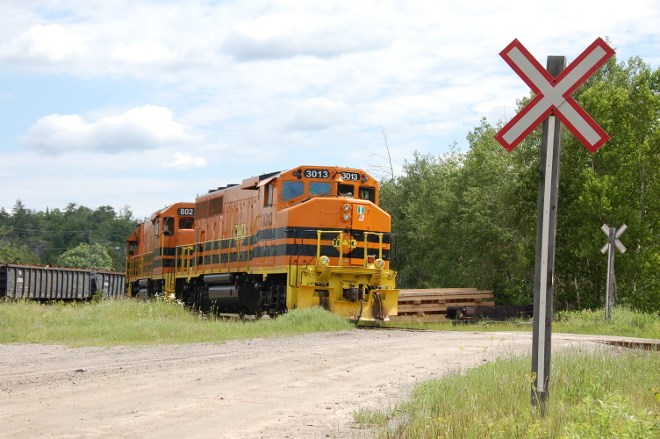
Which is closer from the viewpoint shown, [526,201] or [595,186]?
[595,186]

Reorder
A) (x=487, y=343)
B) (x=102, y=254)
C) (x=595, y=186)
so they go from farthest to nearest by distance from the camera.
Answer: (x=102, y=254)
(x=595, y=186)
(x=487, y=343)

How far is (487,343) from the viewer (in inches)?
711

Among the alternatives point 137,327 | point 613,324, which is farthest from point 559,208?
point 137,327

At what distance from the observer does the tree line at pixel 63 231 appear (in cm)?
15988

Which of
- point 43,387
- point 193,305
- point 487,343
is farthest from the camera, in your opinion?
point 193,305

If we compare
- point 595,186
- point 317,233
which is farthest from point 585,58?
point 595,186

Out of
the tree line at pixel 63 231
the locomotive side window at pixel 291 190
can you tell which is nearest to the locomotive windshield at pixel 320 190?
the locomotive side window at pixel 291 190

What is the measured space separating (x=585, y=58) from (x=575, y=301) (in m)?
33.6

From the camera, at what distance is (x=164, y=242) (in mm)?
35156

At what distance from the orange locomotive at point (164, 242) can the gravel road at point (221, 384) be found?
15.8m

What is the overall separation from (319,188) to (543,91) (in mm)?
17388

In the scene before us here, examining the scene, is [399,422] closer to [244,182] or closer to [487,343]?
[487,343]

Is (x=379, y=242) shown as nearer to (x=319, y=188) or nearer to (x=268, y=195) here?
(x=319, y=188)

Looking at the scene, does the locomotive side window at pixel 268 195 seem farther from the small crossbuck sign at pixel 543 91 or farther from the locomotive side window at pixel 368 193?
the small crossbuck sign at pixel 543 91
